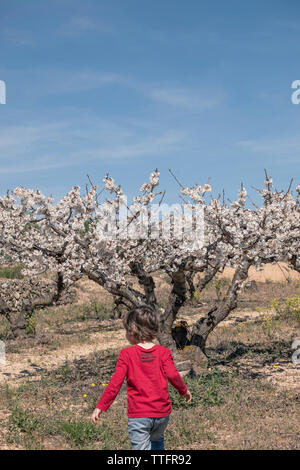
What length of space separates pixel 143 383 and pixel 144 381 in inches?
0.8

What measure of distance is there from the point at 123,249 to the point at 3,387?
349 centimetres

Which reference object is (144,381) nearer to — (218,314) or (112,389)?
(112,389)

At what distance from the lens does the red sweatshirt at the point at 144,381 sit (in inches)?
187

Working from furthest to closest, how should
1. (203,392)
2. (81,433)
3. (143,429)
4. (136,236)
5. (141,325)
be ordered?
(136,236) → (203,392) → (81,433) → (141,325) → (143,429)

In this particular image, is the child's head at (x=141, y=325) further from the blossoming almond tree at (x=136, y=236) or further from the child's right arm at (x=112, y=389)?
the blossoming almond tree at (x=136, y=236)

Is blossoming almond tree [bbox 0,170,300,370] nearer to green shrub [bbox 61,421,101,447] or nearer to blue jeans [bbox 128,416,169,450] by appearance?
green shrub [bbox 61,421,101,447]

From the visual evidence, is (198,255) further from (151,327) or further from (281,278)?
(281,278)

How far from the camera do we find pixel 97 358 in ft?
42.8

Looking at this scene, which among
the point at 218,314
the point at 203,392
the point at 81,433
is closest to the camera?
the point at 81,433

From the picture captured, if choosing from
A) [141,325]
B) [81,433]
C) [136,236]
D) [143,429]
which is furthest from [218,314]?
[143,429]

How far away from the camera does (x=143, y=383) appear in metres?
4.79

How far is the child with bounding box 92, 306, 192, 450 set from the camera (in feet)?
15.5
